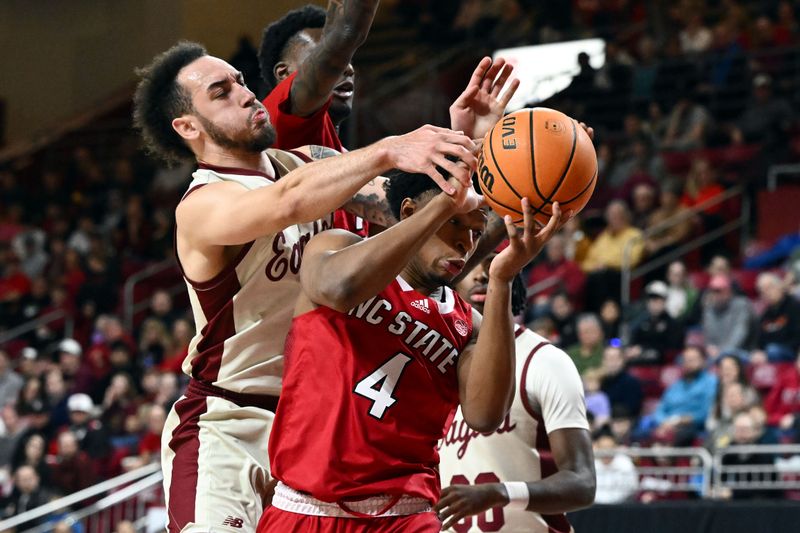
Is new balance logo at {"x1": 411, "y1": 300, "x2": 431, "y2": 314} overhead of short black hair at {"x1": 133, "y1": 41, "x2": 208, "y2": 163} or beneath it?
beneath

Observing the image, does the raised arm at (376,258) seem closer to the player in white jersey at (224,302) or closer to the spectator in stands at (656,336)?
the player in white jersey at (224,302)

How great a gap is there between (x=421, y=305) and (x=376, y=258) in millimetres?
516

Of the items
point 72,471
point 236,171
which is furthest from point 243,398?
point 72,471

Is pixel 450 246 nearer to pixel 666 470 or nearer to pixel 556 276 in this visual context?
pixel 666 470

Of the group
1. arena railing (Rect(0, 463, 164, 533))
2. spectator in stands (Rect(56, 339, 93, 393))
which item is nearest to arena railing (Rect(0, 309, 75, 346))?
spectator in stands (Rect(56, 339, 93, 393))

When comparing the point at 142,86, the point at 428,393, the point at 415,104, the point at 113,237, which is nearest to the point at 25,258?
the point at 113,237

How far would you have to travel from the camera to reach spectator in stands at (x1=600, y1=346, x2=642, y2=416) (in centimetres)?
1084

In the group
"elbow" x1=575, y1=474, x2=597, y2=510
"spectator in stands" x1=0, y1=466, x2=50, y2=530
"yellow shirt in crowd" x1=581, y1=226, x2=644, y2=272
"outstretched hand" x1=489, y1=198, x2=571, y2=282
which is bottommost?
"spectator in stands" x1=0, y1=466, x2=50, y2=530

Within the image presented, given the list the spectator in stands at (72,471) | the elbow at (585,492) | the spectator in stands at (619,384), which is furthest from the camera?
the spectator in stands at (72,471)

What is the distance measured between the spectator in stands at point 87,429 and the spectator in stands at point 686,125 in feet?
22.5

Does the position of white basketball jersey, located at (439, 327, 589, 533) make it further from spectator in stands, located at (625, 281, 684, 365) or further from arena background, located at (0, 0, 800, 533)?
spectator in stands, located at (625, 281, 684, 365)

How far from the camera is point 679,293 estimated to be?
12141mm

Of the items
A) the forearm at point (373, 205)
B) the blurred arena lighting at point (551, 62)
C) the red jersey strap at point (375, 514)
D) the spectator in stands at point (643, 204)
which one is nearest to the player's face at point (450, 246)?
the forearm at point (373, 205)

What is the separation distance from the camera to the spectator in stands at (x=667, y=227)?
13.2m
